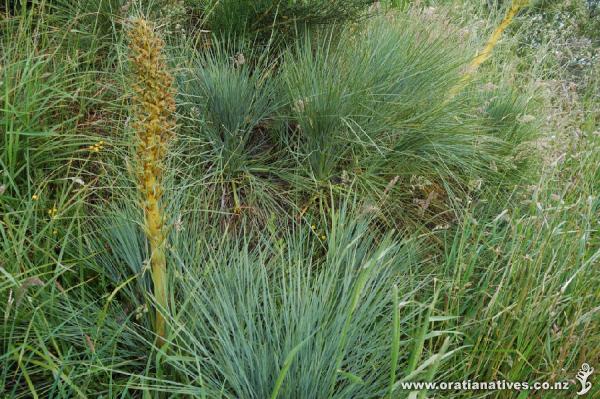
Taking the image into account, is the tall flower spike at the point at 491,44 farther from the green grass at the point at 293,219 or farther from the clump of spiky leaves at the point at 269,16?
the clump of spiky leaves at the point at 269,16

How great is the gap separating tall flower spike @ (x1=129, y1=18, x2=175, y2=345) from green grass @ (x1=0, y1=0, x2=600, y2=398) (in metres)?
0.20

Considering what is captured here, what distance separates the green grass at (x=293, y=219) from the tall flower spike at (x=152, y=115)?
0.65 feet

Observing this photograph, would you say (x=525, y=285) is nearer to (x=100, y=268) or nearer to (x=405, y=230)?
(x=405, y=230)

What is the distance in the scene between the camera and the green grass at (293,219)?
179 cm

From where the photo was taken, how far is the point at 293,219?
2.55m

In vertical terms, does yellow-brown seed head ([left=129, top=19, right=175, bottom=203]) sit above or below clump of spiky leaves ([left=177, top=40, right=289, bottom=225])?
above

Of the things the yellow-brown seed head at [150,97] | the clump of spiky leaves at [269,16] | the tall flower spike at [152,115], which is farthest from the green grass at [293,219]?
the yellow-brown seed head at [150,97]

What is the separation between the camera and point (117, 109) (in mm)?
2928

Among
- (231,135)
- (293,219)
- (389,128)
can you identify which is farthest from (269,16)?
(293,219)

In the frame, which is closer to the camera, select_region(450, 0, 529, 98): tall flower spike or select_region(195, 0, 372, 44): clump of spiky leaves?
select_region(450, 0, 529, 98): tall flower spike

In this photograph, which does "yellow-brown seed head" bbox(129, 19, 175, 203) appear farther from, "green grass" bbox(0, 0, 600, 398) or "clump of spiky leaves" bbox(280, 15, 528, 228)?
"clump of spiky leaves" bbox(280, 15, 528, 228)

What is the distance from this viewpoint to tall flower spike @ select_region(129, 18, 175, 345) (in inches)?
56.9

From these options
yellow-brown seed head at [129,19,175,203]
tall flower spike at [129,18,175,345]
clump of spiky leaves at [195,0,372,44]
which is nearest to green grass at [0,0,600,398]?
clump of spiky leaves at [195,0,372,44]

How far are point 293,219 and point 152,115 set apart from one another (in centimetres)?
115
